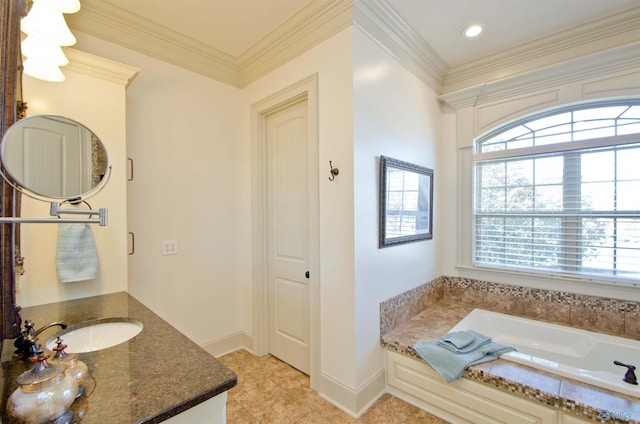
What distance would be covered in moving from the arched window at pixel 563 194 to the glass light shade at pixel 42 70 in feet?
10.9

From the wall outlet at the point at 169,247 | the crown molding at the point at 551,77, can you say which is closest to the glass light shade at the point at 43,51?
the wall outlet at the point at 169,247

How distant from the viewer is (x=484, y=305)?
276cm

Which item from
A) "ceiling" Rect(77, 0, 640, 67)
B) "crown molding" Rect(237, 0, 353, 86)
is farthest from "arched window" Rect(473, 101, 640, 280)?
"crown molding" Rect(237, 0, 353, 86)

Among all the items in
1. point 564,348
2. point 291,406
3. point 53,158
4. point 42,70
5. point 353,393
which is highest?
point 42,70

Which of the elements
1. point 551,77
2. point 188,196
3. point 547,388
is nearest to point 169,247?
point 188,196

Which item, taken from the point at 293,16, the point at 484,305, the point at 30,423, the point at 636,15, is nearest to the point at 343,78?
the point at 293,16

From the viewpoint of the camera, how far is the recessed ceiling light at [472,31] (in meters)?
2.24

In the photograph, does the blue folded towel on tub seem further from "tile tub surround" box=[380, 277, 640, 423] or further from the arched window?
the arched window

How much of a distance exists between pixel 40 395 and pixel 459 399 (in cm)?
209

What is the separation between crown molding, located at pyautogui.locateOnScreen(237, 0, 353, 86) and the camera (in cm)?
191

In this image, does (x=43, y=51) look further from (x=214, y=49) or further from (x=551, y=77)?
(x=551, y=77)

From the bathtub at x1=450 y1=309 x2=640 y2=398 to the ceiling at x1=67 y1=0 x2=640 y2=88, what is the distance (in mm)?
2255

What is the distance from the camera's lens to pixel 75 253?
1.67m

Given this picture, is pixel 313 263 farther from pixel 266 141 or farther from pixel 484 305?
pixel 484 305
